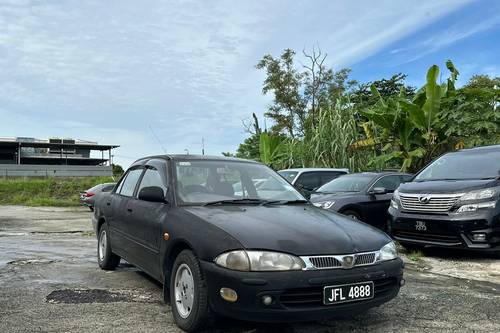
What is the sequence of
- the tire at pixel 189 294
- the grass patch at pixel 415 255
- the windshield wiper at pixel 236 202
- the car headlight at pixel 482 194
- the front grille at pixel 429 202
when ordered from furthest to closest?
the grass patch at pixel 415 255 → the front grille at pixel 429 202 → the car headlight at pixel 482 194 → the windshield wiper at pixel 236 202 → the tire at pixel 189 294

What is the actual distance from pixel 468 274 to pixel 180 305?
430 centimetres

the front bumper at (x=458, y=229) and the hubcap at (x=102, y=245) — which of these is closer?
the hubcap at (x=102, y=245)

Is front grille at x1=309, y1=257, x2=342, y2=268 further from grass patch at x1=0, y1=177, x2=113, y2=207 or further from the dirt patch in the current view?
grass patch at x1=0, y1=177, x2=113, y2=207

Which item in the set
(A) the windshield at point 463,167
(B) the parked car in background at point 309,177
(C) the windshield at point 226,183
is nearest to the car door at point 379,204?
Answer: (A) the windshield at point 463,167

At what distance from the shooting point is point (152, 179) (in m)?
5.57

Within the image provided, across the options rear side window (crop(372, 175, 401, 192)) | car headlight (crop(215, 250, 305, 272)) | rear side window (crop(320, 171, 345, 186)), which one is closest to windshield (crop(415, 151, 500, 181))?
rear side window (crop(372, 175, 401, 192))

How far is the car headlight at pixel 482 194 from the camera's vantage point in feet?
24.6

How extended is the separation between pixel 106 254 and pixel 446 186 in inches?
203

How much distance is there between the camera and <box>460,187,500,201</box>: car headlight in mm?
7484

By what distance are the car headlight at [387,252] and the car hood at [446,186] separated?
3.79 metres

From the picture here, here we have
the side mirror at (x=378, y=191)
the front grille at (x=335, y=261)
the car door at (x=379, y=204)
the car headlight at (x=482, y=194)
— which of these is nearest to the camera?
the front grille at (x=335, y=261)

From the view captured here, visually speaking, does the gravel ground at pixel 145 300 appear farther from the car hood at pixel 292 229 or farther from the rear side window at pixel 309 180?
the rear side window at pixel 309 180

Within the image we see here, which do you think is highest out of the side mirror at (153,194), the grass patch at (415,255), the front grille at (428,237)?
the side mirror at (153,194)

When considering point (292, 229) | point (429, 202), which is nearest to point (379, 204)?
point (429, 202)
